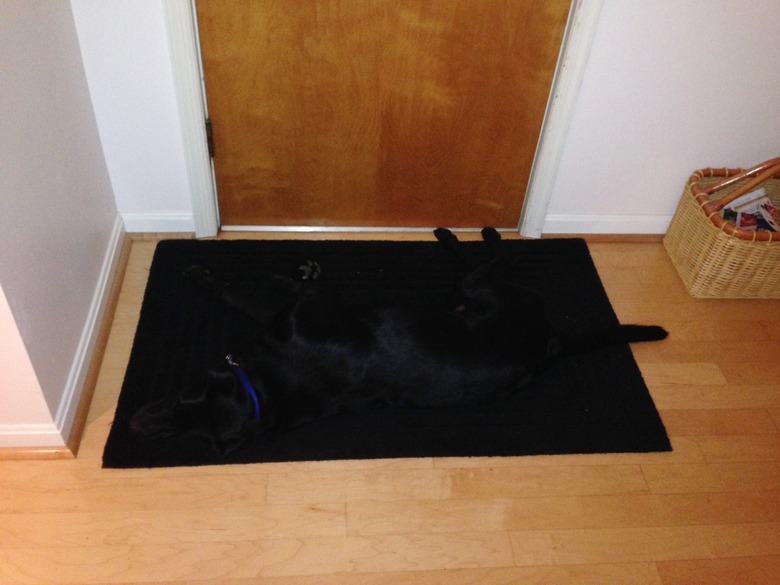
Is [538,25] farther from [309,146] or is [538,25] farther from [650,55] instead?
[309,146]

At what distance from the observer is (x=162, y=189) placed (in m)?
2.33

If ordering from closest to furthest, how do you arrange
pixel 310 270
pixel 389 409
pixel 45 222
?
pixel 45 222, pixel 389 409, pixel 310 270

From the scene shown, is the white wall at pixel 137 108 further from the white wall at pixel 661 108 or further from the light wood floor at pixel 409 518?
the white wall at pixel 661 108

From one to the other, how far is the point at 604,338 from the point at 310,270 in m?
1.02

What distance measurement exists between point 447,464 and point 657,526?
1.95 ft

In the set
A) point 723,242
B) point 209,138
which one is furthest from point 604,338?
point 209,138

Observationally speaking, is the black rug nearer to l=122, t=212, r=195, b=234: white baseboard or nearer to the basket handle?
l=122, t=212, r=195, b=234: white baseboard

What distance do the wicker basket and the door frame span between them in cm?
52

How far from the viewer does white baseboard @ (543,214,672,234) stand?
258 centimetres

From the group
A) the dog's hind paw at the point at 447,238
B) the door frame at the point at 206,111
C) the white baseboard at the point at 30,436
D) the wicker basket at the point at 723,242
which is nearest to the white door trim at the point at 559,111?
the door frame at the point at 206,111

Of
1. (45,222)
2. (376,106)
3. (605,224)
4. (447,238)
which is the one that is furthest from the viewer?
(605,224)

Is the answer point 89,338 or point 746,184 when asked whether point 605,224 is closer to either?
point 746,184

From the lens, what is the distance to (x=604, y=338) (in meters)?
2.04

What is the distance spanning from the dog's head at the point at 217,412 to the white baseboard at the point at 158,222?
1.00 metres
